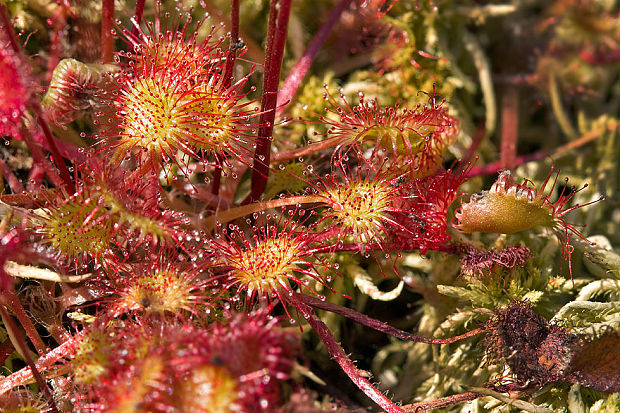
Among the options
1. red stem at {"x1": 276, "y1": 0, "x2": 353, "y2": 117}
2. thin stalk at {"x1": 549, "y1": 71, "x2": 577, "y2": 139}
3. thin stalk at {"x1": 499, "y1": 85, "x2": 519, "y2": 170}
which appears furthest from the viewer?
thin stalk at {"x1": 549, "y1": 71, "x2": 577, "y2": 139}

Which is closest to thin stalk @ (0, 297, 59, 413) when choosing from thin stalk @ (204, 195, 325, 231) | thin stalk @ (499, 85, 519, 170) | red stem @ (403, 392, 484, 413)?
thin stalk @ (204, 195, 325, 231)

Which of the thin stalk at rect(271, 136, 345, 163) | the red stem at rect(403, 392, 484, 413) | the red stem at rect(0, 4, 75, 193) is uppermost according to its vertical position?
the red stem at rect(0, 4, 75, 193)

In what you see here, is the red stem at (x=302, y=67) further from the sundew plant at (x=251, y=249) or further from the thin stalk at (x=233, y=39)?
the thin stalk at (x=233, y=39)

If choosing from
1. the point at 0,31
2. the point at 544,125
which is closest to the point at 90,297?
the point at 0,31

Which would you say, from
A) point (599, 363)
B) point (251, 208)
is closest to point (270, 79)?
point (251, 208)

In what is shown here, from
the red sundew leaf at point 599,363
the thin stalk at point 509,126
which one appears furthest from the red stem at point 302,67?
the red sundew leaf at point 599,363

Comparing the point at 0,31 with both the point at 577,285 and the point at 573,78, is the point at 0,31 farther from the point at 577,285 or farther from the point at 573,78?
the point at 573,78

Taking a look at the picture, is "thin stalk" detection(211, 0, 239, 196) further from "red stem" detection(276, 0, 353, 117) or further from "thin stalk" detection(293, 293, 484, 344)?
"thin stalk" detection(293, 293, 484, 344)
